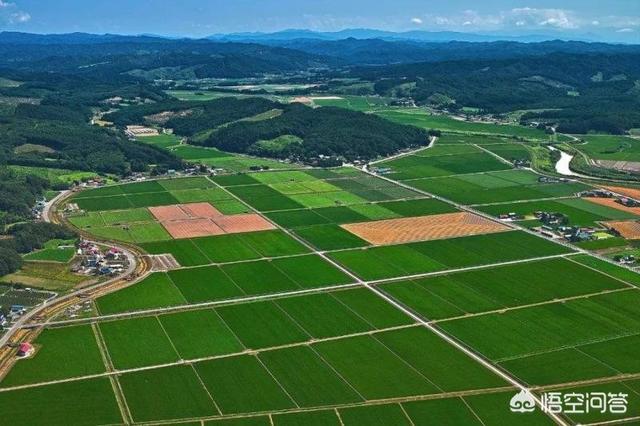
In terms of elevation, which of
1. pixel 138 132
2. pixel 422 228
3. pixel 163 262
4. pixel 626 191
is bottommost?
pixel 138 132

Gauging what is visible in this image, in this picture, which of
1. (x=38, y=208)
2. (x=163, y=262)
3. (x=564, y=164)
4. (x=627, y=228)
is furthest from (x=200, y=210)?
(x=564, y=164)

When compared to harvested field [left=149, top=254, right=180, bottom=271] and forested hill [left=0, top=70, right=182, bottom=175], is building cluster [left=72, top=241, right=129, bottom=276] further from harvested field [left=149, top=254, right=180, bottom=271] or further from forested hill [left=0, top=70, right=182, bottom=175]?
forested hill [left=0, top=70, right=182, bottom=175]

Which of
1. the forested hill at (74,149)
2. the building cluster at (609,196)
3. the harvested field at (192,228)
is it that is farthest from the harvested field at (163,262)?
the building cluster at (609,196)

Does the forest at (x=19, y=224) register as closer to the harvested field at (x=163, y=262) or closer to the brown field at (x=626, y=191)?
the harvested field at (x=163, y=262)

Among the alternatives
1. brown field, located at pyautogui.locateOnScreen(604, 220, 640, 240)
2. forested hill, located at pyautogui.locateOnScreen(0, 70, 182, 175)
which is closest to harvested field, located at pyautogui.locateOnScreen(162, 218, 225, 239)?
forested hill, located at pyautogui.locateOnScreen(0, 70, 182, 175)

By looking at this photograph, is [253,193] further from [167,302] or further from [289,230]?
[167,302]

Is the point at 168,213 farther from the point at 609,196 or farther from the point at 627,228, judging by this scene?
the point at 609,196

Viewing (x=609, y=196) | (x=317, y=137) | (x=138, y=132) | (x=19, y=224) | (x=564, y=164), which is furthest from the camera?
(x=138, y=132)
